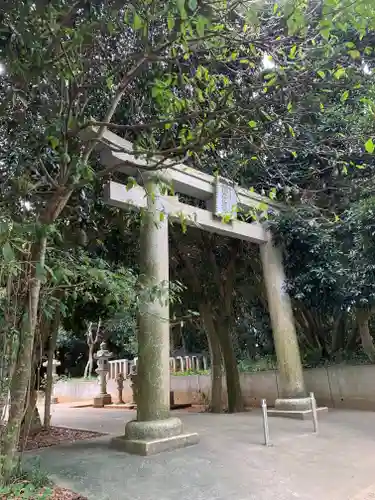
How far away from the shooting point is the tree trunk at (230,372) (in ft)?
31.1

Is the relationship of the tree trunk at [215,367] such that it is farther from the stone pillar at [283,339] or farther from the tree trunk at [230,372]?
the stone pillar at [283,339]

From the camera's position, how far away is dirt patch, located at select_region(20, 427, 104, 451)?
6.70m

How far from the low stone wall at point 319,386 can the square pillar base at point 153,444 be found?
441 centimetres

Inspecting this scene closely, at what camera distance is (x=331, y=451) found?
17.3 ft

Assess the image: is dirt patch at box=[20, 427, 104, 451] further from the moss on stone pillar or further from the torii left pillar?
the moss on stone pillar

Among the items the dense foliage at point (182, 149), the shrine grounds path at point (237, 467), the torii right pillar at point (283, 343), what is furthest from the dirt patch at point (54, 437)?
the torii right pillar at point (283, 343)

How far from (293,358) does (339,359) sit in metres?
1.86

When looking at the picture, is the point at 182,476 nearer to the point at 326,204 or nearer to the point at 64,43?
the point at 64,43

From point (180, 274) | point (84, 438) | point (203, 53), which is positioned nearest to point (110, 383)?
point (180, 274)

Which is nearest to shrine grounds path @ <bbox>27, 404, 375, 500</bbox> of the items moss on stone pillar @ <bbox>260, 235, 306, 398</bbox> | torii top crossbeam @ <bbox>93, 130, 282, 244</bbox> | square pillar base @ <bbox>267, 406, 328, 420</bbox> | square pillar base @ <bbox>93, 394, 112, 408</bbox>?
square pillar base @ <bbox>267, 406, 328, 420</bbox>

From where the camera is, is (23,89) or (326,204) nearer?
(23,89)

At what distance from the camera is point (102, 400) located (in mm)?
14391

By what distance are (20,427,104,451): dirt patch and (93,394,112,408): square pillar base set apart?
6.14 meters

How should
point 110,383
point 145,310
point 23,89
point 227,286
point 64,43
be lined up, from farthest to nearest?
point 110,383 → point 227,286 → point 145,310 → point 23,89 → point 64,43
